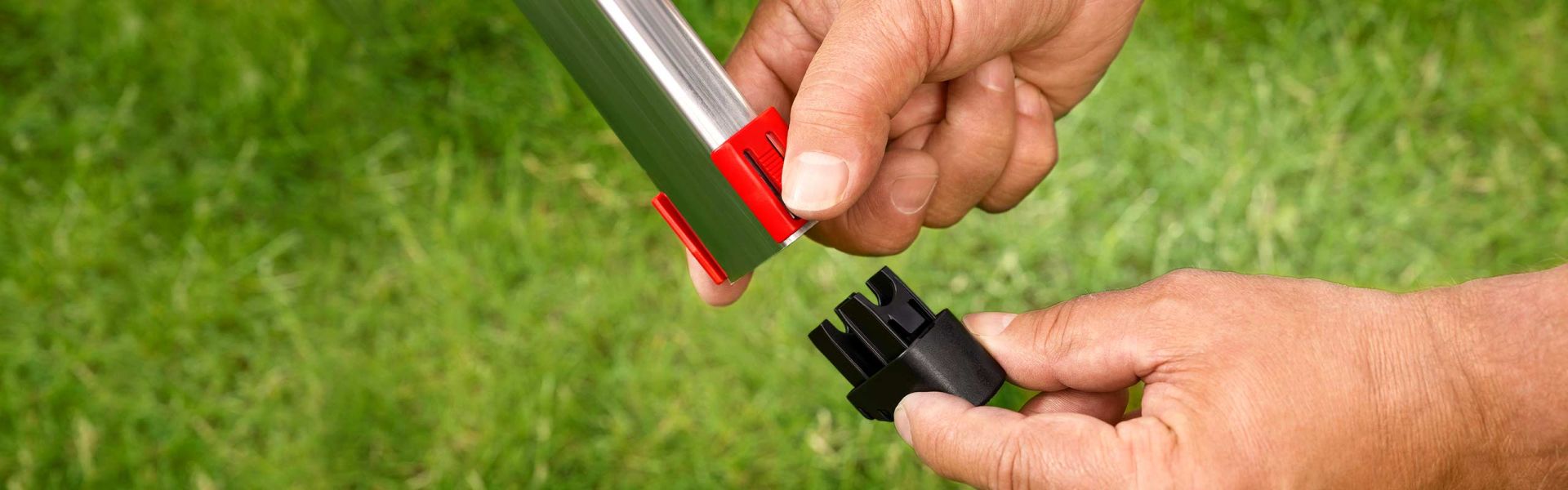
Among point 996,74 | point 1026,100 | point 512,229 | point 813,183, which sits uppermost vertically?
point 813,183

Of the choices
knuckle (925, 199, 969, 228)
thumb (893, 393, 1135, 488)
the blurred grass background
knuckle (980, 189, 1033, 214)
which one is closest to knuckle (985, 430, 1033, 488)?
thumb (893, 393, 1135, 488)

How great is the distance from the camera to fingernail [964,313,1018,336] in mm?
1273

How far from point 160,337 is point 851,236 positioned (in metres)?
1.55

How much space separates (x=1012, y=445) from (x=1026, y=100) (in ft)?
2.65

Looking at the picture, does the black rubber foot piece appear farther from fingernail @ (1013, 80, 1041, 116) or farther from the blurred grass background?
the blurred grass background

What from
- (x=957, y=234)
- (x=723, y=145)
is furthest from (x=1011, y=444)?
(x=957, y=234)

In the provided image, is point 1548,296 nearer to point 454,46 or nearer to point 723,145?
point 723,145

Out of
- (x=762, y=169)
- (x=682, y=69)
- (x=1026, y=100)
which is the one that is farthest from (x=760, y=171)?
(x=1026, y=100)

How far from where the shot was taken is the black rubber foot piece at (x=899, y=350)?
117 cm

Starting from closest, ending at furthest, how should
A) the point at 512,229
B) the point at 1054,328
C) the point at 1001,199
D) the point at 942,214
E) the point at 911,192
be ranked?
the point at 1054,328
the point at 911,192
the point at 942,214
the point at 1001,199
the point at 512,229

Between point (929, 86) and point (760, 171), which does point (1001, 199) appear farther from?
point (760, 171)

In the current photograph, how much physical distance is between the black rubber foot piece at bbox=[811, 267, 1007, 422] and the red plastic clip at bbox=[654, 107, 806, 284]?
11 cm

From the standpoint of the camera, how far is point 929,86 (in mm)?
1677

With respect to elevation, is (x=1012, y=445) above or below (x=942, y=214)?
above
